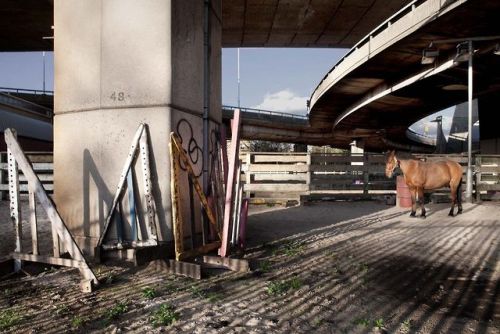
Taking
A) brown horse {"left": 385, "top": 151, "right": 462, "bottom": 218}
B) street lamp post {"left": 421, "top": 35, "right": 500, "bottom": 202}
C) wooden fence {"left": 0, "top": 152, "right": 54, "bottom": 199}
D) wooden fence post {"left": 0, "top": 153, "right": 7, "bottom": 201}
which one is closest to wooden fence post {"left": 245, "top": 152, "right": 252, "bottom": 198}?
brown horse {"left": 385, "top": 151, "right": 462, "bottom": 218}

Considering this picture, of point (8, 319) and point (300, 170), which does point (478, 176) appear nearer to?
point (300, 170)

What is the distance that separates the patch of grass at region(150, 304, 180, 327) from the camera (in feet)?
10.8

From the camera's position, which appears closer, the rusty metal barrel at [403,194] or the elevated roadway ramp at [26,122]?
the rusty metal barrel at [403,194]

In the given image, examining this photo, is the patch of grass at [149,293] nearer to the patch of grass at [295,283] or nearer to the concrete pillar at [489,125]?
the patch of grass at [295,283]

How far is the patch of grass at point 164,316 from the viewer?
10.8 ft

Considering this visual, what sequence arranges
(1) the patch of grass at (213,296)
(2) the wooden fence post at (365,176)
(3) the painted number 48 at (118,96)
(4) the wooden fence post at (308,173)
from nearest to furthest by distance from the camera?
(1) the patch of grass at (213,296) < (3) the painted number 48 at (118,96) < (4) the wooden fence post at (308,173) < (2) the wooden fence post at (365,176)

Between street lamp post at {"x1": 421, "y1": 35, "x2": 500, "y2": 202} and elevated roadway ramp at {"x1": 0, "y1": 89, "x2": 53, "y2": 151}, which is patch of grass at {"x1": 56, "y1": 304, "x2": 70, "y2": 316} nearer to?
street lamp post at {"x1": 421, "y1": 35, "x2": 500, "y2": 202}

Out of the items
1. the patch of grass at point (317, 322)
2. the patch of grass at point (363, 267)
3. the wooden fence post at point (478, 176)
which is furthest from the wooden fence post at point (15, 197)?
the wooden fence post at point (478, 176)

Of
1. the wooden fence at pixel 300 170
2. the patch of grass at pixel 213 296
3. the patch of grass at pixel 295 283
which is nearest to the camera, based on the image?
the patch of grass at pixel 213 296

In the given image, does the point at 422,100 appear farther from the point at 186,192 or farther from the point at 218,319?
the point at 218,319

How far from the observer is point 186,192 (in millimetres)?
5918

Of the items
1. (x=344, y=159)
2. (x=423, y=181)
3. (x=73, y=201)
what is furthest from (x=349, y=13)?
(x=73, y=201)

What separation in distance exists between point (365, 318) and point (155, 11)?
538 centimetres

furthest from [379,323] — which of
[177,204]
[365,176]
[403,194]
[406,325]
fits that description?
[365,176]
